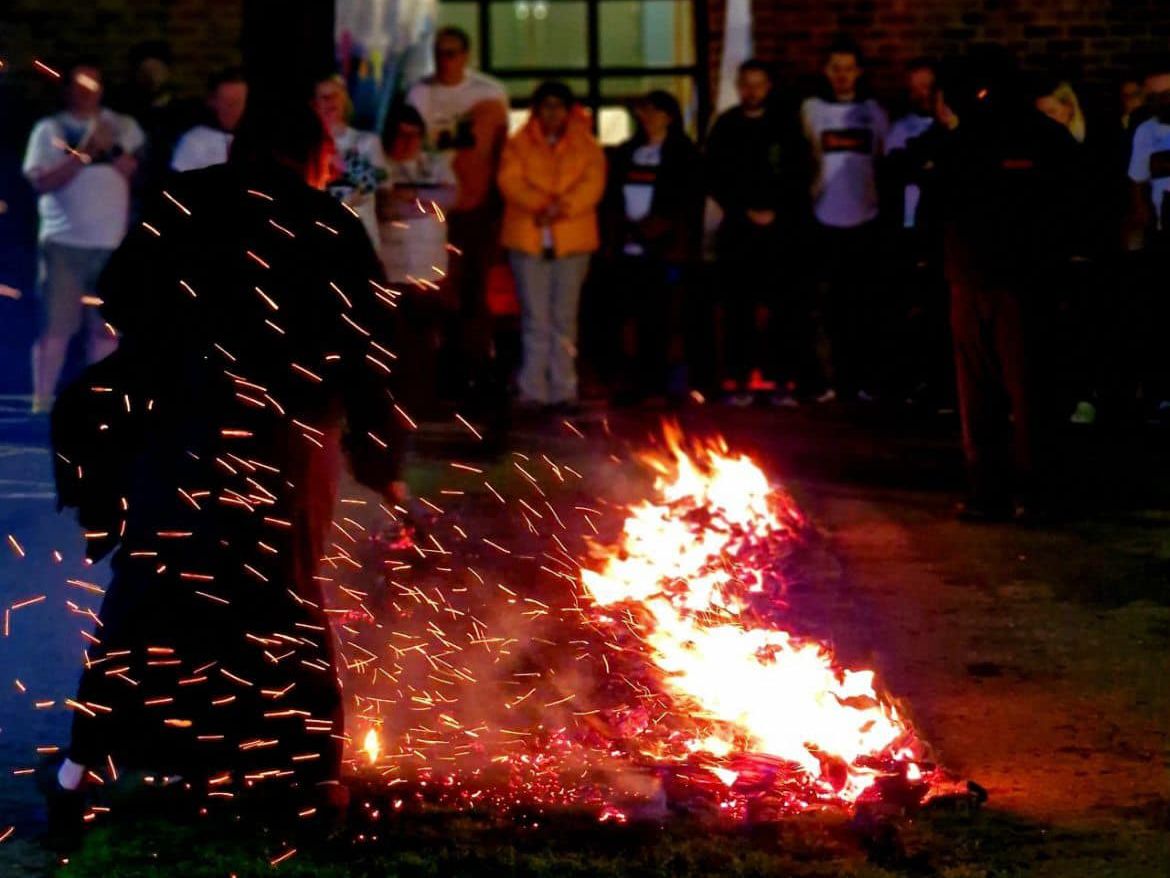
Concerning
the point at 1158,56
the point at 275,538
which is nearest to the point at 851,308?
the point at 1158,56

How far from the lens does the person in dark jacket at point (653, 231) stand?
13.4 meters

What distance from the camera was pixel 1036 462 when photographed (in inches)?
396

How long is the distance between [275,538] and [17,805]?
3.45ft

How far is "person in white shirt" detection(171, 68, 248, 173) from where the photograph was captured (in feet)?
40.1

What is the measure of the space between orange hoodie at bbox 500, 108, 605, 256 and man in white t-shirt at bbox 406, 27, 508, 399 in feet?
0.76

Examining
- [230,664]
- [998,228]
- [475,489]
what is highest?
[998,228]

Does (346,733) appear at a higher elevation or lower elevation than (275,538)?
lower

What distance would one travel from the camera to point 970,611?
26.3 ft

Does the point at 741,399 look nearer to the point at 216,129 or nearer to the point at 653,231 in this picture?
the point at 653,231

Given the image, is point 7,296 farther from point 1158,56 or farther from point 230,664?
point 230,664

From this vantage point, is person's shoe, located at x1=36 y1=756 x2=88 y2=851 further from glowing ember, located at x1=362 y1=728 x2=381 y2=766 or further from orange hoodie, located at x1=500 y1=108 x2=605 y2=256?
orange hoodie, located at x1=500 y1=108 x2=605 y2=256

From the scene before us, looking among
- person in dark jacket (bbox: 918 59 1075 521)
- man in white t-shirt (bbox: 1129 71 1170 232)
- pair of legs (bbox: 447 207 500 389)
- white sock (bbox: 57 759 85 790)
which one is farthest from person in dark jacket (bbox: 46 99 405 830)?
man in white t-shirt (bbox: 1129 71 1170 232)

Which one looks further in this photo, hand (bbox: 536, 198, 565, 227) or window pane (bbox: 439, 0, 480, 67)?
window pane (bbox: 439, 0, 480, 67)

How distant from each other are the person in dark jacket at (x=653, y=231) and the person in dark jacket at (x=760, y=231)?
0.22 meters
